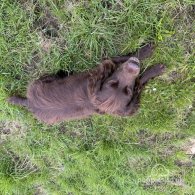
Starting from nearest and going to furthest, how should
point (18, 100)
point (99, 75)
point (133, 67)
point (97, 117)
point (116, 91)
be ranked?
1. point (133, 67)
2. point (116, 91)
3. point (99, 75)
4. point (18, 100)
5. point (97, 117)

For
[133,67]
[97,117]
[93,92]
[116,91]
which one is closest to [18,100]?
[97,117]

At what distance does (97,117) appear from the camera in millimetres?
4273

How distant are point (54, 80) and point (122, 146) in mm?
1175

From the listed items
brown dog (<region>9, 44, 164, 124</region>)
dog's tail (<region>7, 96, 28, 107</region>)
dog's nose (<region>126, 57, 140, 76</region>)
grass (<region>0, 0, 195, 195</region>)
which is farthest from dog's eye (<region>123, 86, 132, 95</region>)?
dog's tail (<region>7, 96, 28, 107</region>)

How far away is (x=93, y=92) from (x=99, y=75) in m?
0.19

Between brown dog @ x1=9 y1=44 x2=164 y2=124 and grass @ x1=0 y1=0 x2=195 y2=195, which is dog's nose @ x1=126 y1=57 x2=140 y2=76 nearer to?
brown dog @ x1=9 y1=44 x2=164 y2=124

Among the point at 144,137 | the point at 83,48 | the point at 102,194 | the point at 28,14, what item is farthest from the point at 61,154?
the point at 28,14

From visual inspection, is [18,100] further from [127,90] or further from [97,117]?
[127,90]

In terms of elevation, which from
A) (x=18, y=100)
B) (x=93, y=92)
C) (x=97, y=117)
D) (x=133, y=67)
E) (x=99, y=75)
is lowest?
(x=97, y=117)

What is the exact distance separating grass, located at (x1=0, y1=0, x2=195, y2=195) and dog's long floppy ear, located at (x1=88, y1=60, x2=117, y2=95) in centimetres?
42

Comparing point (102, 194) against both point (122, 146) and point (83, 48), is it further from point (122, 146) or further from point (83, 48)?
point (83, 48)

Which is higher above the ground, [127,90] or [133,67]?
[133,67]

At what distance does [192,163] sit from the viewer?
448cm

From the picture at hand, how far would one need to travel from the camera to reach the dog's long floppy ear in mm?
3484
